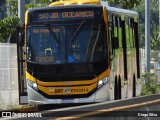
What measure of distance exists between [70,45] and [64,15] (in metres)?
1.01

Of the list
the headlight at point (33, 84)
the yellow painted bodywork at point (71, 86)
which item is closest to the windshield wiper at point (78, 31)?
the yellow painted bodywork at point (71, 86)

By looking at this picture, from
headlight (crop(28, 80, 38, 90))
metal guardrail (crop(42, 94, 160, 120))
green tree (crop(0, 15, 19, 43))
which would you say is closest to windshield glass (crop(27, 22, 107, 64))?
headlight (crop(28, 80, 38, 90))

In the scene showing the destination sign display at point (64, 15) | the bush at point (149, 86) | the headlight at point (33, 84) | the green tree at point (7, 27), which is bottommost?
the bush at point (149, 86)

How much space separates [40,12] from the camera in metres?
18.3

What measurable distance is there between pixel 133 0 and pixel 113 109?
21.2 meters

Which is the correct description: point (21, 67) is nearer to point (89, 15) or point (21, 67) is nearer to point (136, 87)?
point (89, 15)

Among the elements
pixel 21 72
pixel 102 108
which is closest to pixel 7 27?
pixel 21 72

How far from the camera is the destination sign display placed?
18.1 meters

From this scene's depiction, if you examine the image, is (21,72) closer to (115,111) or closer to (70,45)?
(70,45)

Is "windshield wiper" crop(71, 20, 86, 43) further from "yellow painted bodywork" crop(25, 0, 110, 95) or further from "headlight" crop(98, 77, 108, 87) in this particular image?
"headlight" crop(98, 77, 108, 87)

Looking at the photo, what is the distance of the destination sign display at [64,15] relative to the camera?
18.1m

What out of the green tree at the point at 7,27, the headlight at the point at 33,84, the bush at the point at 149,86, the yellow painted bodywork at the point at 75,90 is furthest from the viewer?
the bush at the point at 149,86

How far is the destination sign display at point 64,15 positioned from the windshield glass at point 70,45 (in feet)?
0.96

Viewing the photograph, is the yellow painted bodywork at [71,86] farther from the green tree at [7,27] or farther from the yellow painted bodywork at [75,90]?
the green tree at [7,27]
